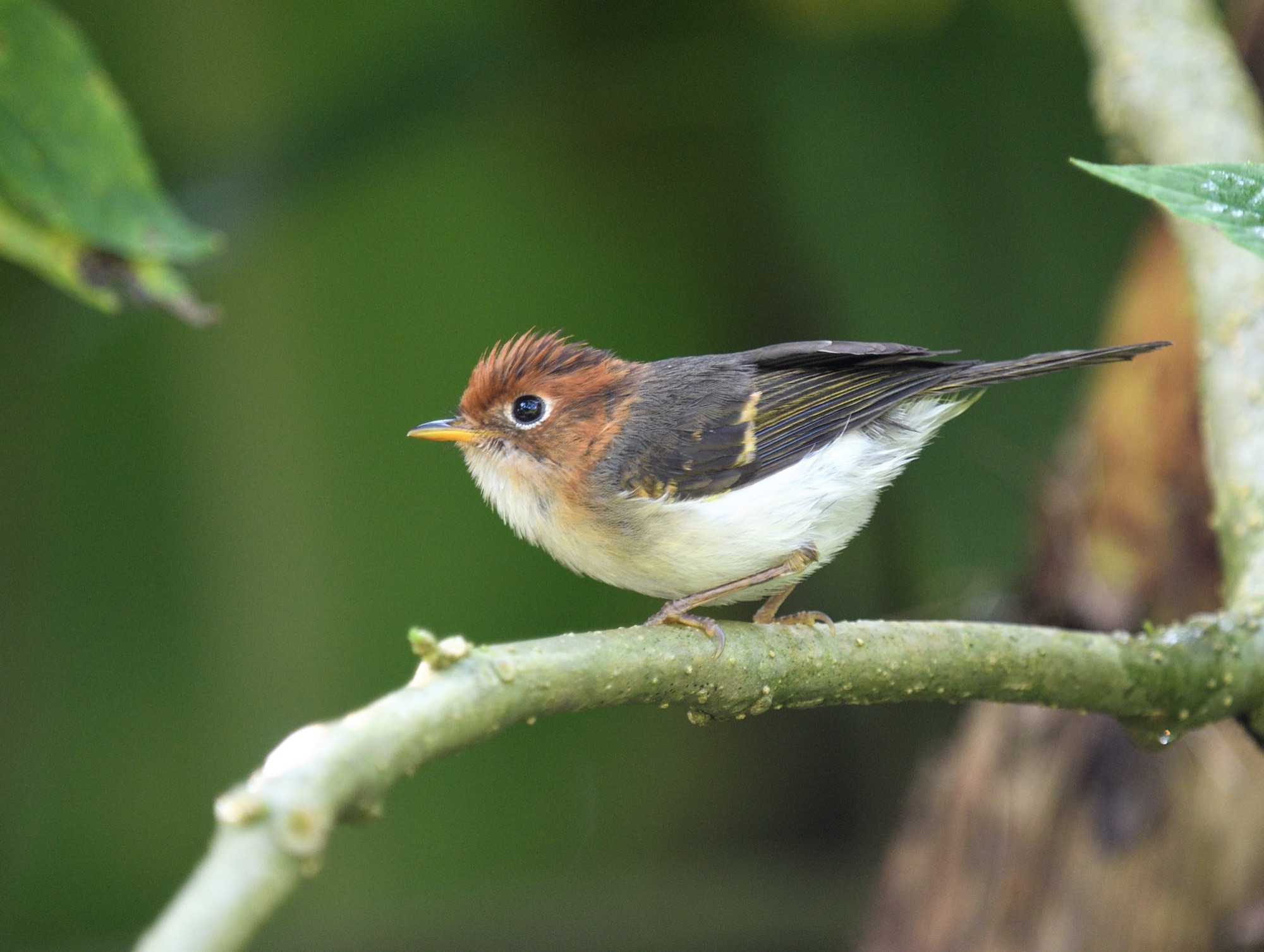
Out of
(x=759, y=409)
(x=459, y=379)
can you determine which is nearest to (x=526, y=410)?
(x=759, y=409)

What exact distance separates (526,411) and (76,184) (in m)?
1.25

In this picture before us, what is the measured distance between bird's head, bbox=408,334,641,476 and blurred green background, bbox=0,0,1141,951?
257 centimetres

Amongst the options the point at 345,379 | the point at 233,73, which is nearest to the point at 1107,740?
the point at 345,379

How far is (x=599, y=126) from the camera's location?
21.1 ft

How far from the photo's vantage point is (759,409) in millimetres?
3016

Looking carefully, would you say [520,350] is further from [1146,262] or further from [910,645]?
[1146,262]

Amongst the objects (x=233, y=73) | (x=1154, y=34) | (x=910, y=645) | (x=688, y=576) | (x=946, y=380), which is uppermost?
(x=233, y=73)

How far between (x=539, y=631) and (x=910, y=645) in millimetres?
3950

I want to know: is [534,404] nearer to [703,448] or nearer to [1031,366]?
[703,448]

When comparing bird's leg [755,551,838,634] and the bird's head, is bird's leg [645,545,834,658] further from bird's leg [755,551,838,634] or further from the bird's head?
the bird's head

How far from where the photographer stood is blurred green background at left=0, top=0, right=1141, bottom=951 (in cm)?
→ 564

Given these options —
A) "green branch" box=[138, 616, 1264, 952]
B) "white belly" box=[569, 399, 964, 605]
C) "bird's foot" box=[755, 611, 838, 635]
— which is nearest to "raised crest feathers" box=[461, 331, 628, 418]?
"white belly" box=[569, 399, 964, 605]

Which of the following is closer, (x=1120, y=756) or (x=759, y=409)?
(x=759, y=409)

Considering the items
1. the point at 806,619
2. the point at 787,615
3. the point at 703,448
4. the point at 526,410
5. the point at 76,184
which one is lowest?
the point at 806,619
